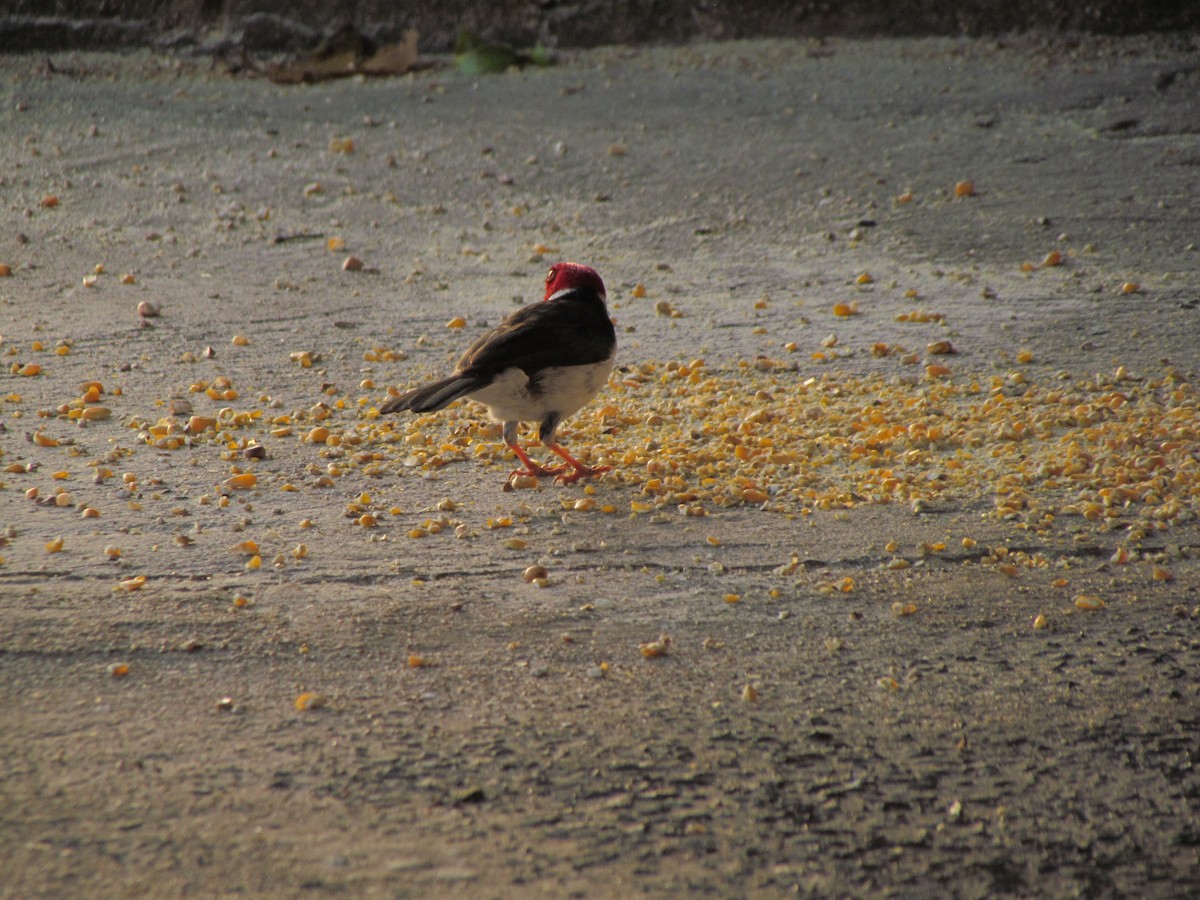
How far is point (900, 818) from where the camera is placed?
246cm

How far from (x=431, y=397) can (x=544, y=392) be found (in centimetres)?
41

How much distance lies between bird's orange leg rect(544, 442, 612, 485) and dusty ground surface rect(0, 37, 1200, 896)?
6cm

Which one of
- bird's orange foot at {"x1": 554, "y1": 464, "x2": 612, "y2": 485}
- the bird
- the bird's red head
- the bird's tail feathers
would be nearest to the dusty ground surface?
bird's orange foot at {"x1": 554, "y1": 464, "x2": 612, "y2": 485}

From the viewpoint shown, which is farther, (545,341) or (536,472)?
(536,472)

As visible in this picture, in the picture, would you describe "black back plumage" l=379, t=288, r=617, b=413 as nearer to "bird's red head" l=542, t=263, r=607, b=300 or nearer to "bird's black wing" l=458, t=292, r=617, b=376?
"bird's black wing" l=458, t=292, r=617, b=376

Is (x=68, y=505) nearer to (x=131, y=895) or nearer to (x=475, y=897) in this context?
(x=131, y=895)

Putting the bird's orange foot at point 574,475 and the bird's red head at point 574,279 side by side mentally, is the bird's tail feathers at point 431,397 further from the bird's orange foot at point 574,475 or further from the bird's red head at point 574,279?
the bird's red head at point 574,279

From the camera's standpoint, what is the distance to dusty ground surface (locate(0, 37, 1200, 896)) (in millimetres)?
2438

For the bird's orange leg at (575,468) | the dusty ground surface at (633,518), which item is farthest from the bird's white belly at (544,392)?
the dusty ground surface at (633,518)

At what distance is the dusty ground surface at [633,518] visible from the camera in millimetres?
2438

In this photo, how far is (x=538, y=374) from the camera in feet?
13.5

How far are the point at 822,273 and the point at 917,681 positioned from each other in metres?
3.63

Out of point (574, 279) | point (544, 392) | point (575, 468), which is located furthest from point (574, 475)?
point (574, 279)

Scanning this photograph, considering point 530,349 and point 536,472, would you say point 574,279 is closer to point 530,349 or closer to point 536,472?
point 530,349
